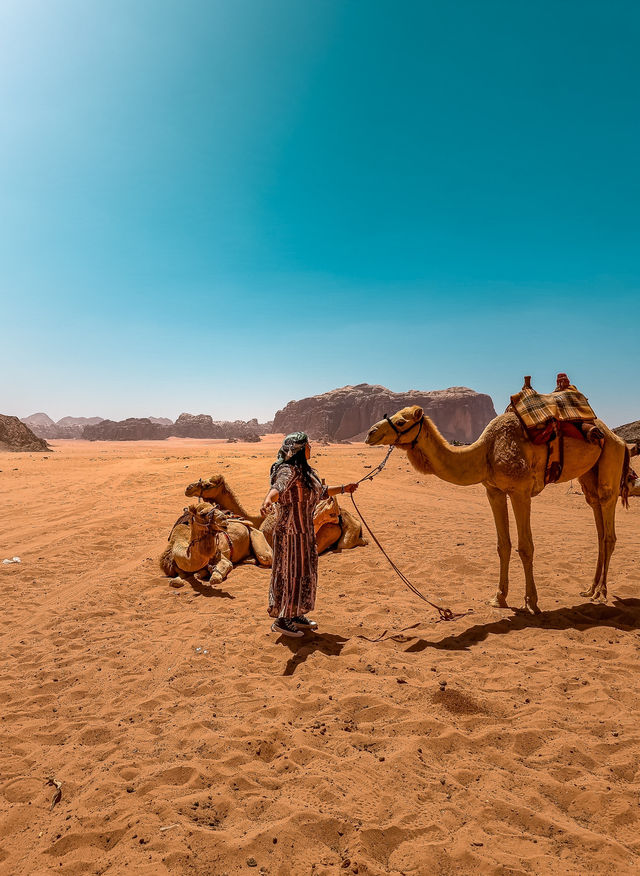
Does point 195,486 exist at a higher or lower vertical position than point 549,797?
higher

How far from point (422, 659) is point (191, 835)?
9.12ft

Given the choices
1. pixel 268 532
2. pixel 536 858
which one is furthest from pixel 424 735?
pixel 268 532

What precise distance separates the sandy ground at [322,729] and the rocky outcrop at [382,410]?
72.1 m

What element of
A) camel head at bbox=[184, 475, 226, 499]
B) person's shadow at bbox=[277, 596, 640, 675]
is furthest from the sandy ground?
camel head at bbox=[184, 475, 226, 499]

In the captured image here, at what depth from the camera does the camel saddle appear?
5.62m

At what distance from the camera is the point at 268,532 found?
8.97 meters

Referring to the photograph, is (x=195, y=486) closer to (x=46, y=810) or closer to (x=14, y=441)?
(x=46, y=810)

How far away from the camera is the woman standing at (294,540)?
515 centimetres

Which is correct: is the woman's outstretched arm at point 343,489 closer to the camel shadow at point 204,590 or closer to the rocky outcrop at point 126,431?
the camel shadow at point 204,590

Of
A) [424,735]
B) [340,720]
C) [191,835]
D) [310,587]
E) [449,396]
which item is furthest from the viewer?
[449,396]

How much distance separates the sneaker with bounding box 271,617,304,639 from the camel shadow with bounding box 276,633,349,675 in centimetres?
8

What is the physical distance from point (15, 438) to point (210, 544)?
41604mm

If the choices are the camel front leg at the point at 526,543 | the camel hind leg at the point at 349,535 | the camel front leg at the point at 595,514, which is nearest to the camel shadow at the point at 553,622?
the camel front leg at the point at 526,543

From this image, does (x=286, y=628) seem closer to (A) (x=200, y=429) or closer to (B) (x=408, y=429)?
(B) (x=408, y=429)
